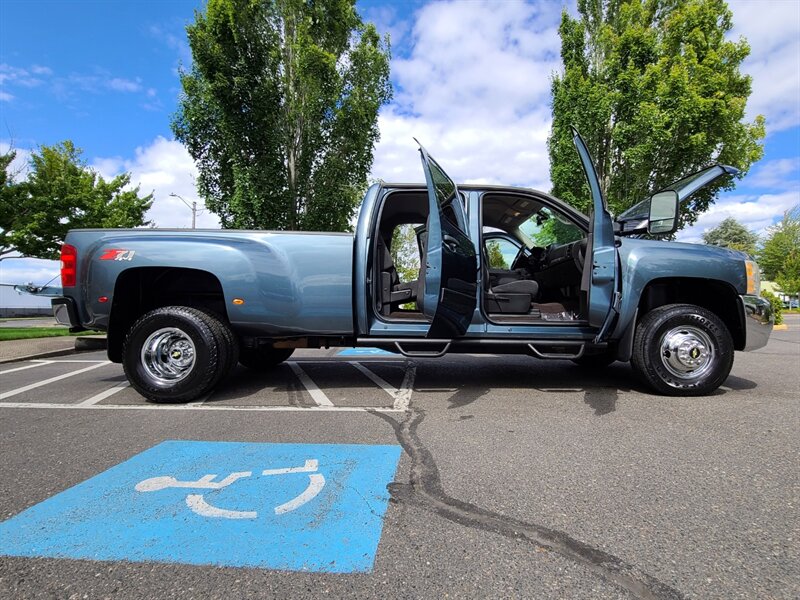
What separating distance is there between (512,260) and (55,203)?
16.3 m

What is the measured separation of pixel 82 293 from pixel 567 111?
1522 centimetres

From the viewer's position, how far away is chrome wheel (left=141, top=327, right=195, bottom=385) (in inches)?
169

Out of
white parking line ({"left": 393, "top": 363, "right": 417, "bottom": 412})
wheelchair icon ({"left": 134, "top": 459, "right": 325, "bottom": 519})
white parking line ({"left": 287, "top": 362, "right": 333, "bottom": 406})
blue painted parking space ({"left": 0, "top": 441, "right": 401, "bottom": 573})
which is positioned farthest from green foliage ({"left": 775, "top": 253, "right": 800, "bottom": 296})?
wheelchair icon ({"left": 134, "top": 459, "right": 325, "bottom": 519})

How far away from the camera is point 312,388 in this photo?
4.95m

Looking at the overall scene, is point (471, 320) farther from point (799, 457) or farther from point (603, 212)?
point (799, 457)

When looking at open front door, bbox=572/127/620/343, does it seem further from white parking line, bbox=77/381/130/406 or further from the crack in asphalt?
white parking line, bbox=77/381/130/406

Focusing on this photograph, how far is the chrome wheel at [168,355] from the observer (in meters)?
4.30

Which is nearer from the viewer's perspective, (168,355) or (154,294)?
(168,355)

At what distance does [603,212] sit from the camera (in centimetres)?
421

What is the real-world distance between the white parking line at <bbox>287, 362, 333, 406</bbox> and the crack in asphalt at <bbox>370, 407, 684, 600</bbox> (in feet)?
5.19

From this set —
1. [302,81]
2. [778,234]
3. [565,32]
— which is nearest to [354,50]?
[302,81]

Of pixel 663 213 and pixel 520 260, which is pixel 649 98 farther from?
pixel 663 213

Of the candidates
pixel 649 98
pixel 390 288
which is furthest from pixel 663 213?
pixel 649 98

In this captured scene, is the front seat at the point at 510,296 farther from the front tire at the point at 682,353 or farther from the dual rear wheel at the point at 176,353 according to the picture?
the dual rear wheel at the point at 176,353
